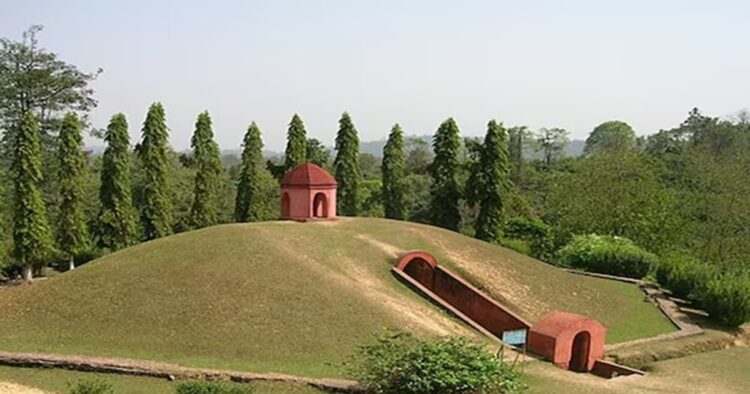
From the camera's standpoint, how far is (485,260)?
24.7 m

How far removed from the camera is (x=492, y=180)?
3631cm

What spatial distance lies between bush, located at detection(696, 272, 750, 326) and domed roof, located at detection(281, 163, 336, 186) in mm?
15072

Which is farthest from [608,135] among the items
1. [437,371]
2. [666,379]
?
[437,371]

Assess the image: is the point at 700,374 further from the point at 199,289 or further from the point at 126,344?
the point at 126,344

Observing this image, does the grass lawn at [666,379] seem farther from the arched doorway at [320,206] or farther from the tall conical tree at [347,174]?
the tall conical tree at [347,174]

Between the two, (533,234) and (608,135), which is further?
(608,135)

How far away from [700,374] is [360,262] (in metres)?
10.8

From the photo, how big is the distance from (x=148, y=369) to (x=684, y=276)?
22.1 meters

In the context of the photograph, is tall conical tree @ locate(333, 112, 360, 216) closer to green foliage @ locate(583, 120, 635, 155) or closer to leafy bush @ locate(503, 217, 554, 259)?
leafy bush @ locate(503, 217, 554, 259)

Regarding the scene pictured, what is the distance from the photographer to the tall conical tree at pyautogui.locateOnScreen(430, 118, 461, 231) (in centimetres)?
3809

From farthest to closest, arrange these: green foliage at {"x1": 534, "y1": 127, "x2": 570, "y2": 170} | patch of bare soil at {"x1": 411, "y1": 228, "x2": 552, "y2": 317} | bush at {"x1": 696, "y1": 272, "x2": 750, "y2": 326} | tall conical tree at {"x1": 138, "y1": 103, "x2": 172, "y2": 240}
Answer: green foliage at {"x1": 534, "y1": 127, "x2": 570, "y2": 170} → tall conical tree at {"x1": 138, "y1": 103, "x2": 172, "y2": 240} → bush at {"x1": 696, "y1": 272, "x2": 750, "y2": 326} → patch of bare soil at {"x1": 411, "y1": 228, "x2": 552, "y2": 317}

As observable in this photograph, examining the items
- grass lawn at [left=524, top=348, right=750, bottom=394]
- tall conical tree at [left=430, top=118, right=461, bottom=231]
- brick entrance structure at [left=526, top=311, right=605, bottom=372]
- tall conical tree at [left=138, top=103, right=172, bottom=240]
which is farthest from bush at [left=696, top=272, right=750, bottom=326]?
tall conical tree at [left=138, top=103, right=172, bottom=240]

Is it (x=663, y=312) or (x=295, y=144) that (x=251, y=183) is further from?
(x=663, y=312)

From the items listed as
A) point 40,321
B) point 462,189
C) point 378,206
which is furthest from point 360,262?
point 378,206
